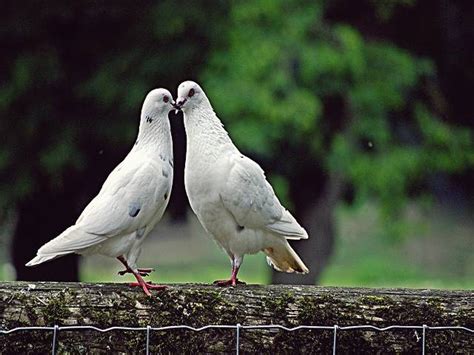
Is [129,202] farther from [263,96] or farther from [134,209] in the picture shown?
[263,96]

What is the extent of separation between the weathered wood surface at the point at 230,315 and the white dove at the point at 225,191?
1.27m

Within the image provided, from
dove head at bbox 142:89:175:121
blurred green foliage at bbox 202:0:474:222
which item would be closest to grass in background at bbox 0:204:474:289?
blurred green foliage at bbox 202:0:474:222

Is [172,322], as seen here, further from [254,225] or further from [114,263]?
[114,263]

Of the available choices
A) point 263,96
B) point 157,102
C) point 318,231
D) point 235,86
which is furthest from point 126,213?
point 318,231

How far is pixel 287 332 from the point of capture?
3.32m

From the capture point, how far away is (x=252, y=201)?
16.6 ft

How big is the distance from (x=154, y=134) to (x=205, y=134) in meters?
0.30

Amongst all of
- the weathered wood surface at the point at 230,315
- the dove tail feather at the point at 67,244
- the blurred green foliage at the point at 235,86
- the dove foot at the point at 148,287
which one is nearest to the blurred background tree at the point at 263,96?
the blurred green foliage at the point at 235,86

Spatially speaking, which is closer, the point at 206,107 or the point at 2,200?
the point at 206,107

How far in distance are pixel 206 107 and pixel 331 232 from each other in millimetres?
9579

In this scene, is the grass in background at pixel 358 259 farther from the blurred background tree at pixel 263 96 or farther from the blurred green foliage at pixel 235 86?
the blurred green foliage at pixel 235 86

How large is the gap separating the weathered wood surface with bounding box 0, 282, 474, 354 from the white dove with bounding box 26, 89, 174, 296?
0.95 metres

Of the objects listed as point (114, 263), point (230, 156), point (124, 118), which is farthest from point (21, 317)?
point (114, 263)

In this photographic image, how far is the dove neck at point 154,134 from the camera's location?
466 cm
